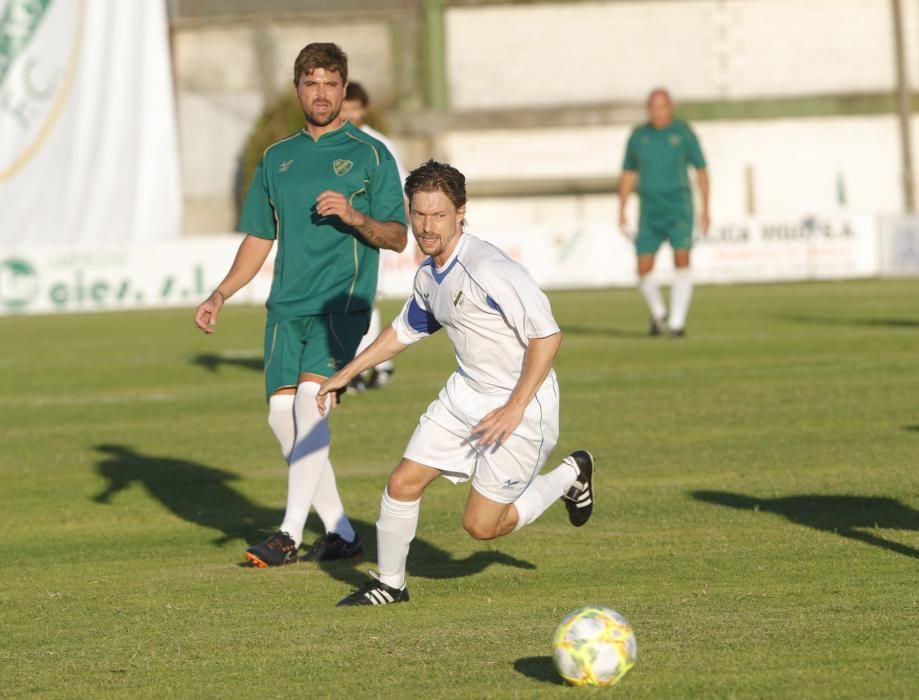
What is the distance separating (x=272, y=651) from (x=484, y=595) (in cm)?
114

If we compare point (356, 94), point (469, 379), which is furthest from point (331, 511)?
point (356, 94)

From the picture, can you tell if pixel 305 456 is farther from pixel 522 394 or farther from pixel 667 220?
pixel 667 220

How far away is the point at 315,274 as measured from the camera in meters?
7.89

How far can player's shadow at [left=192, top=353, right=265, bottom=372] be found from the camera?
17.1 metres

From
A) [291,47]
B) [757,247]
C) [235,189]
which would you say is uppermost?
[291,47]

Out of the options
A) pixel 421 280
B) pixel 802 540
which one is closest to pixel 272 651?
pixel 421 280

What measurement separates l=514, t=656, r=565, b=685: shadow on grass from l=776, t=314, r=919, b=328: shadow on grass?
1372 cm

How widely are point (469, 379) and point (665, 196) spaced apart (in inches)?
461

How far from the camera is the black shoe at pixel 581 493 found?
757 cm

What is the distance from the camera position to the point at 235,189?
144 ft

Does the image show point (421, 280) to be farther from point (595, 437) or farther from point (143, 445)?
point (143, 445)

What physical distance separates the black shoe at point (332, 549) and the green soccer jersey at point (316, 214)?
1025 mm

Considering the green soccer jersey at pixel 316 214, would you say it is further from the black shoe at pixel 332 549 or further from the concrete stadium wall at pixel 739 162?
the concrete stadium wall at pixel 739 162

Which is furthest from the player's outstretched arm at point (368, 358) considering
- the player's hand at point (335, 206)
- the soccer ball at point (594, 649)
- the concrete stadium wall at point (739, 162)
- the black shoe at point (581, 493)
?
the concrete stadium wall at point (739, 162)
